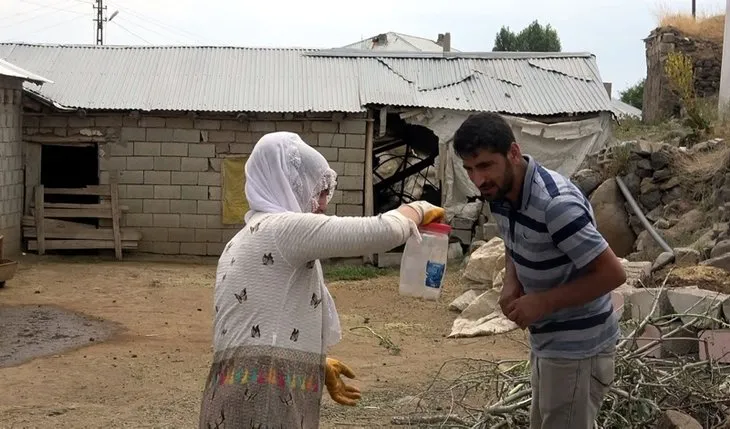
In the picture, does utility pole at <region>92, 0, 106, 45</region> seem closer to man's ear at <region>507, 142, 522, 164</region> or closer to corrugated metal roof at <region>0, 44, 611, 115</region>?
corrugated metal roof at <region>0, 44, 611, 115</region>

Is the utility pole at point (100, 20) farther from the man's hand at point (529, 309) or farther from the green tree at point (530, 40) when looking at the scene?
the man's hand at point (529, 309)

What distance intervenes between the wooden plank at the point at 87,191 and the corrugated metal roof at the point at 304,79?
A: 1.31 meters

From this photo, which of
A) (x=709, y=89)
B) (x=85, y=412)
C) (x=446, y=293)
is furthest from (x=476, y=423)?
(x=709, y=89)

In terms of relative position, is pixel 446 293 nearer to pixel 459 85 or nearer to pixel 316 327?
pixel 459 85

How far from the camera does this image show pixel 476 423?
475cm

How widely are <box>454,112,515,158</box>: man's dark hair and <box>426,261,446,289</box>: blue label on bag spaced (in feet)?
2.84

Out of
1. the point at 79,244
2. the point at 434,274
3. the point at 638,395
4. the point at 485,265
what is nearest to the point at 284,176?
the point at 434,274

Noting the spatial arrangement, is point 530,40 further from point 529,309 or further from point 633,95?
point 529,309

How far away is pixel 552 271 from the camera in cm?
290

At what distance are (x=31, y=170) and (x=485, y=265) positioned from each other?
7952mm

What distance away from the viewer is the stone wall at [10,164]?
13.5m

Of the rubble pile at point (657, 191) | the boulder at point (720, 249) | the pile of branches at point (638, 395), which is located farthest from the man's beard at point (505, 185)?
the rubble pile at point (657, 191)

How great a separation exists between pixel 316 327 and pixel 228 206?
11.9 meters

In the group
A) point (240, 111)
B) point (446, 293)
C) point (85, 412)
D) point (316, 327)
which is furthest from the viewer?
point (240, 111)
